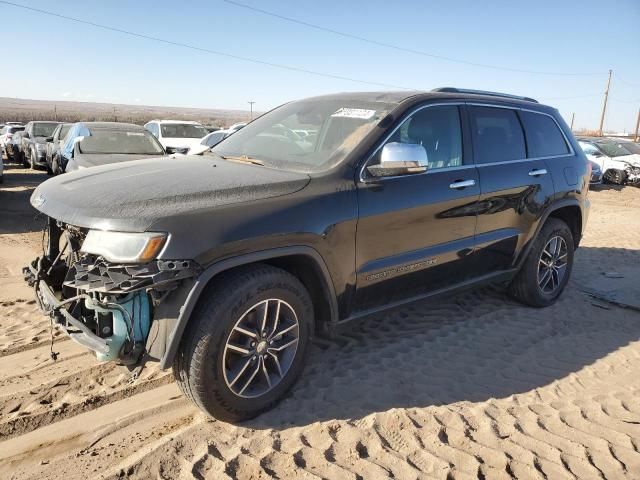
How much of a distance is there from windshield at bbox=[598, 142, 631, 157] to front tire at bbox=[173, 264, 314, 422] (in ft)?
61.7

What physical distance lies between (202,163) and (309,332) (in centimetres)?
143

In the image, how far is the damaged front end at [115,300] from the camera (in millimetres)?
2557

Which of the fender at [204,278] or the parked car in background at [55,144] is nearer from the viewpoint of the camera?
the fender at [204,278]

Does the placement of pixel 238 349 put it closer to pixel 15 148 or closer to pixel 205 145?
pixel 205 145

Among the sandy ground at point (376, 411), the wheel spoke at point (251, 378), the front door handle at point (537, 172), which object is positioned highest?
the front door handle at point (537, 172)

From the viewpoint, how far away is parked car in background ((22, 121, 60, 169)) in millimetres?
16188

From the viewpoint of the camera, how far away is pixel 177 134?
15.9 m

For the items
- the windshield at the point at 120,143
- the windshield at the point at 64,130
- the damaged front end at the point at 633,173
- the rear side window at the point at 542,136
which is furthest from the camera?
the damaged front end at the point at 633,173

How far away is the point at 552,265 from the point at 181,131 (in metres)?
13.3

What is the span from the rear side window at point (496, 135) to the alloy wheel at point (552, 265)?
3.27 feet

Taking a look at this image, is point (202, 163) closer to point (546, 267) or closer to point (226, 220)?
point (226, 220)

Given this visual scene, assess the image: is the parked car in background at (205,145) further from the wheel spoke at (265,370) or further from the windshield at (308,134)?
the wheel spoke at (265,370)

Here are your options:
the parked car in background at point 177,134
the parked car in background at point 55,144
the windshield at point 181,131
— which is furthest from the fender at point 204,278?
the windshield at point 181,131

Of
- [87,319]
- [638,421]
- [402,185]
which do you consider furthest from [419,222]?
[87,319]
